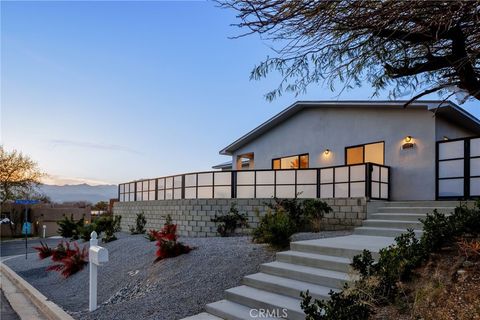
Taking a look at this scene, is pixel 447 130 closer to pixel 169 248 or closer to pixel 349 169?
pixel 349 169

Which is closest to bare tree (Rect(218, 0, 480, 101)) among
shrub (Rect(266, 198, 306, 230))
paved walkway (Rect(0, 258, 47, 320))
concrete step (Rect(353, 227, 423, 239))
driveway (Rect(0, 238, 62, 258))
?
concrete step (Rect(353, 227, 423, 239))

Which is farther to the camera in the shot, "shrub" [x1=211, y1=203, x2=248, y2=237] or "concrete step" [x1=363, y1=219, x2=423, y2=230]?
"shrub" [x1=211, y1=203, x2=248, y2=237]

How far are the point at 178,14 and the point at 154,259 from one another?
578 cm

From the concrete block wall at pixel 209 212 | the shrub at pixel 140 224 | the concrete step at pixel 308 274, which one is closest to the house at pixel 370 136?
the concrete block wall at pixel 209 212

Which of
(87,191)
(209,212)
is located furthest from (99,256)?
(87,191)

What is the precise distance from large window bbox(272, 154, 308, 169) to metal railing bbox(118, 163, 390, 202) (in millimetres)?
3287

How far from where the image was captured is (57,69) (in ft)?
46.0

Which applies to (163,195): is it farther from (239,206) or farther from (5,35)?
(5,35)

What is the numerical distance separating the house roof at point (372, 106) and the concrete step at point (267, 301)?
18.7 feet

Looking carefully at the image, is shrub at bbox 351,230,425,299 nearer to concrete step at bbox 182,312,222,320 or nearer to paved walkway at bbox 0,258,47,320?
concrete step at bbox 182,312,222,320

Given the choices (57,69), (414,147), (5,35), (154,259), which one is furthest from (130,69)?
(414,147)

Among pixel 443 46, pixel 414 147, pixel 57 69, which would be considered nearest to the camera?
pixel 443 46

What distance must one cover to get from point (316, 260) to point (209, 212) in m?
7.48

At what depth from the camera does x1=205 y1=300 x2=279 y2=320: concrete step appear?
5.42 metres
